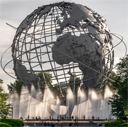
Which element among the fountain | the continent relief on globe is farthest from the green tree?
the continent relief on globe

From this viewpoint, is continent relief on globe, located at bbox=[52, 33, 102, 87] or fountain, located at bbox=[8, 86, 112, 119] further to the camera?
fountain, located at bbox=[8, 86, 112, 119]

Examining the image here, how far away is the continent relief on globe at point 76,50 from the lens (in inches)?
1118

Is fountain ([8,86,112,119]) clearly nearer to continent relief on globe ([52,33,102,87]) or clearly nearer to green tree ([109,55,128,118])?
A: continent relief on globe ([52,33,102,87])

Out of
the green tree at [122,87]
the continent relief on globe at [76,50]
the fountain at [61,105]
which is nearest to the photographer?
the green tree at [122,87]

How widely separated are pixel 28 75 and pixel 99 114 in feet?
24.1

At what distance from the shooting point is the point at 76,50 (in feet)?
93.2

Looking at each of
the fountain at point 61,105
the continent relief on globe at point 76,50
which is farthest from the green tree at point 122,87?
the continent relief on globe at point 76,50

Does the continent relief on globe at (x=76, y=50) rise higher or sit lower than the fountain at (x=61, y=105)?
higher

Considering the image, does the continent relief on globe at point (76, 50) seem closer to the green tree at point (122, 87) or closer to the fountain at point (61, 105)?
the fountain at point (61, 105)

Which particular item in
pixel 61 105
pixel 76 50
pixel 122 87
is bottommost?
pixel 61 105

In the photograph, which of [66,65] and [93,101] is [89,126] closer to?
[93,101]

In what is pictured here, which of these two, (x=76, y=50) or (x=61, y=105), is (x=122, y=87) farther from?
(x=61, y=105)

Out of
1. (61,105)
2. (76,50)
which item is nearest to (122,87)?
(76,50)

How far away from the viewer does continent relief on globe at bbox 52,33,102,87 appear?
28.4m
